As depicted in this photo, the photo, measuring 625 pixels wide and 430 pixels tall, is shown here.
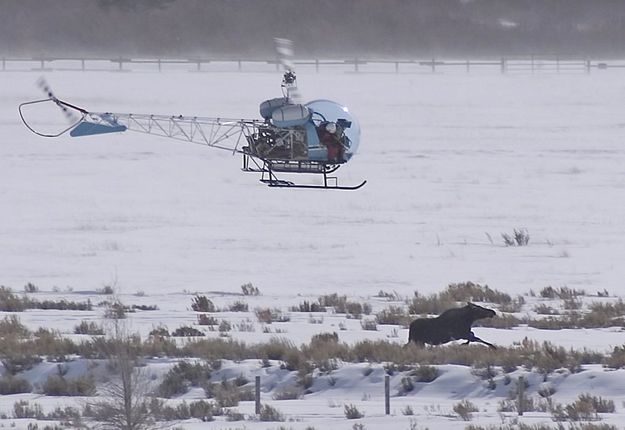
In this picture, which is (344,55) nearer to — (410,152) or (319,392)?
(410,152)

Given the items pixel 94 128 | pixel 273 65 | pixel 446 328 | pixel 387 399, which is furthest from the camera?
pixel 273 65

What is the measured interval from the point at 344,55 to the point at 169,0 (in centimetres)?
1195

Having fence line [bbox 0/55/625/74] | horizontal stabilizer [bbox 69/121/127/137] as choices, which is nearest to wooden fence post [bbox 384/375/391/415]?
horizontal stabilizer [bbox 69/121/127/137]

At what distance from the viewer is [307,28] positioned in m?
103

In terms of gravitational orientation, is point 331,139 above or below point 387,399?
above

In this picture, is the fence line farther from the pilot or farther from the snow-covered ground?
the pilot

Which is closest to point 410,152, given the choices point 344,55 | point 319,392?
point 319,392

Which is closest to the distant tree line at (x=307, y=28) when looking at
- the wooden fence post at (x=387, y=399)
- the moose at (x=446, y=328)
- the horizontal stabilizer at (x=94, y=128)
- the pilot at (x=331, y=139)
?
the horizontal stabilizer at (x=94, y=128)

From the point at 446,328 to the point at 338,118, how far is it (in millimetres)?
7709

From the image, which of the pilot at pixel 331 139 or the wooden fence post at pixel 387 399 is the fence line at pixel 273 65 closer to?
the pilot at pixel 331 139

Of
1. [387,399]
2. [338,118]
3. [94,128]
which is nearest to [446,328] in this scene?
[387,399]

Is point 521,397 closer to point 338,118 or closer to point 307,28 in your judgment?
point 338,118

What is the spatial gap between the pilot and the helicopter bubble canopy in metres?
0.19

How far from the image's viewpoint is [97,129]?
88.8 feet
